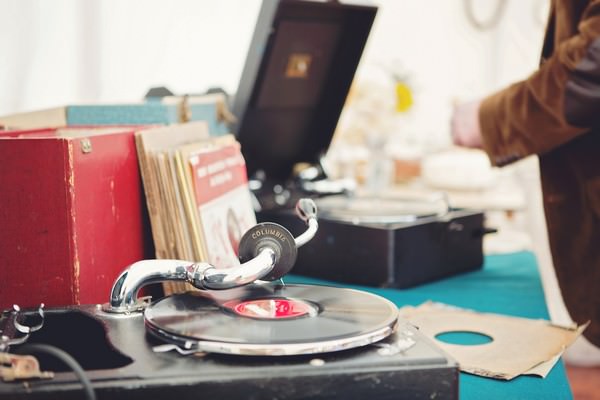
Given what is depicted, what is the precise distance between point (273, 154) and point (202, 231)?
2.99ft

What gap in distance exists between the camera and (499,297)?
1.47 metres

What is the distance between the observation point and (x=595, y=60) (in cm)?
Answer: 132

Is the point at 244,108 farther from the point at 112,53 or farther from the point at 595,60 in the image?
the point at 595,60

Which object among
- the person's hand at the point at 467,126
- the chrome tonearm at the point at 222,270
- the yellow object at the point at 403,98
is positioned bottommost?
the chrome tonearm at the point at 222,270

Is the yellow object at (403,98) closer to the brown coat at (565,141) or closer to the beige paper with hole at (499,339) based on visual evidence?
the brown coat at (565,141)

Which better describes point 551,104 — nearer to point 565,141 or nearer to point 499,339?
point 565,141

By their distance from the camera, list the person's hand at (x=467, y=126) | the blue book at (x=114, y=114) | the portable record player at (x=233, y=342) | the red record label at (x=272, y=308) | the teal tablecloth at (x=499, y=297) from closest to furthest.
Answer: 1. the portable record player at (x=233, y=342)
2. the red record label at (x=272, y=308)
3. the teal tablecloth at (x=499, y=297)
4. the blue book at (x=114, y=114)
5. the person's hand at (x=467, y=126)

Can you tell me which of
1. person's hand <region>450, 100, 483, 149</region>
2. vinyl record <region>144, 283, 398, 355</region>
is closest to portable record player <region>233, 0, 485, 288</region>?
person's hand <region>450, 100, 483, 149</region>

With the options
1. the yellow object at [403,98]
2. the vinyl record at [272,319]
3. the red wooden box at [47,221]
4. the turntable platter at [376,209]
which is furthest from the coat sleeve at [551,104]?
the yellow object at [403,98]

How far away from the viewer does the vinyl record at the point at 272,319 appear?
2.07 feet

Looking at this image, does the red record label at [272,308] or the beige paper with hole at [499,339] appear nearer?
the red record label at [272,308]

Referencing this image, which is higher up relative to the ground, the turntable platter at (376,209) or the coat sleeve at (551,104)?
the coat sleeve at (551,104)

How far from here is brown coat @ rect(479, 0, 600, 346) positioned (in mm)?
1368

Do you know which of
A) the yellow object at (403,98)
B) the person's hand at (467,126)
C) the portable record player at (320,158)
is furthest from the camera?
the yellow object at (403,98)
